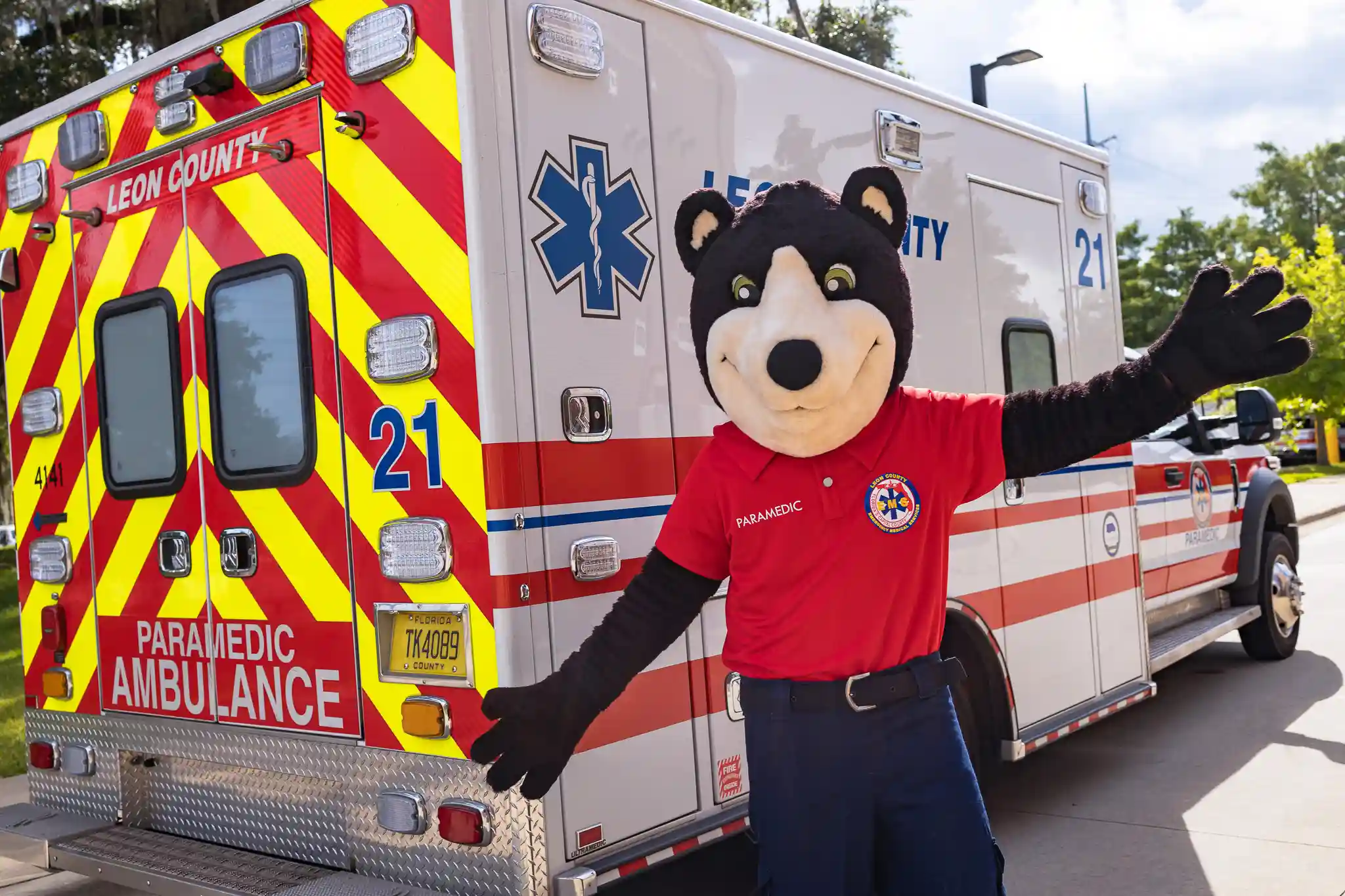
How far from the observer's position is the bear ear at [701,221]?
268cm

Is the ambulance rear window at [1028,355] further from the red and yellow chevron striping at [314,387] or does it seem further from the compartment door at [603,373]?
the red and yellow chevron striping at [314,387]

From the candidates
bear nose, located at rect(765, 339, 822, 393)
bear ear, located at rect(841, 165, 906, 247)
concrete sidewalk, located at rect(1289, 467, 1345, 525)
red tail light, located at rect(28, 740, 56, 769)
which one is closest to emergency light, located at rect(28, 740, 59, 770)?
red tail light, located at rect(28, 740, 56, 769)

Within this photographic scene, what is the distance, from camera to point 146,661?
3.94 meters

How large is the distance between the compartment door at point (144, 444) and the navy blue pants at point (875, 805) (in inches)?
80.7

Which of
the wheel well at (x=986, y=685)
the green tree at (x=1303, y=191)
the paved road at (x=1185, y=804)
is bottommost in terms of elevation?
the paved road at (x=1185, y=804)

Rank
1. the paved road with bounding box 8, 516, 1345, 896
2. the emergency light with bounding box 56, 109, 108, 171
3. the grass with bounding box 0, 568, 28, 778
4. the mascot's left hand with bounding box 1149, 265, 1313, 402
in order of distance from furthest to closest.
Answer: the grass with bounding box 0, 568, 28, 778 < the paved road with bounding box 8, 516, 1345, 896 < the emergency light with bounding box 56, 109, 108, 171 < the mascot's left hand with bounding box 1149, 265, 1313, 402

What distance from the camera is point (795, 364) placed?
2.43m

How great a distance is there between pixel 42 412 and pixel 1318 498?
19.4m

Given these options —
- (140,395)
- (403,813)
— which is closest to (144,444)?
(140,395)

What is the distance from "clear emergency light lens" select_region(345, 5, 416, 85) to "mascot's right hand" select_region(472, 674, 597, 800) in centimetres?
162

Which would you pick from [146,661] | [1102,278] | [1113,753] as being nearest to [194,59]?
[146,661]

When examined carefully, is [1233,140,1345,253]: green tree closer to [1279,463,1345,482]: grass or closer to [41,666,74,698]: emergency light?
[1279,463,1345,482]: grass

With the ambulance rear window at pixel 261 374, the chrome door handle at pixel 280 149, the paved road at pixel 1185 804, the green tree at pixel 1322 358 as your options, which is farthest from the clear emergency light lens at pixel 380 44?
the green tree at pixel 1322 358

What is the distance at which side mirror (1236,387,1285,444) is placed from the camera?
6812 millimetres
